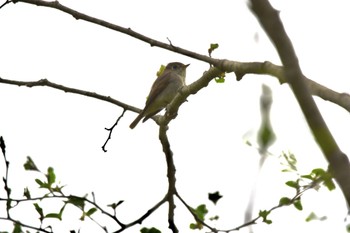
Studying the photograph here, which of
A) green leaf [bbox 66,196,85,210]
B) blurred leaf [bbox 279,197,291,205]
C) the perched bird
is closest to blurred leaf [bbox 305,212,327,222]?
blurred leaf [bbox 279,197,291,205]

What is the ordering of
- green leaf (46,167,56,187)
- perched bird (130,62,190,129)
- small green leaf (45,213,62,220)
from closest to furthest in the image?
small green leaf (45,213,62,220)
green leaf (46,167,56,187)
perched bird (130,62,190,129)

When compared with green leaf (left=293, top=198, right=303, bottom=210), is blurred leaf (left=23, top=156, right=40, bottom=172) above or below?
above

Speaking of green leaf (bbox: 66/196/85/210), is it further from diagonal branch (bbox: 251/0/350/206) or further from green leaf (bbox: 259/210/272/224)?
diagonal branch (bbox: 251/0/350/206)

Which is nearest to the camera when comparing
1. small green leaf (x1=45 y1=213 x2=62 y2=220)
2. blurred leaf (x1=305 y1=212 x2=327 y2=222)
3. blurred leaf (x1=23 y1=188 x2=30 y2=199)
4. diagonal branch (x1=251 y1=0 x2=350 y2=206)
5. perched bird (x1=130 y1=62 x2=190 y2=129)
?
diagonal branch (x1=251 y1=0 x2=350 y2=206)

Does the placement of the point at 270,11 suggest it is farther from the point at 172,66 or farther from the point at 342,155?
the point at 172,66

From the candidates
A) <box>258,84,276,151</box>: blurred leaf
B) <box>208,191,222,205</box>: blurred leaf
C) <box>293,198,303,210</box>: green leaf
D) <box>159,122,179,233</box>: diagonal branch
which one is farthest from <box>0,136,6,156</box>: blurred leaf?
<box>258,84,276,151</box>: blurred leaf

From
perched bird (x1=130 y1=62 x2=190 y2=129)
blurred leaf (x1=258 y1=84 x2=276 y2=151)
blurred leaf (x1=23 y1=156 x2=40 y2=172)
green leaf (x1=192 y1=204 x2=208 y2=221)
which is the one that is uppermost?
perched bird (x1=130 y1=62 x2=190 y2=129)

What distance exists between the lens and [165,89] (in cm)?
1205

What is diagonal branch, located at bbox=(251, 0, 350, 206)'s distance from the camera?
3.34 ft

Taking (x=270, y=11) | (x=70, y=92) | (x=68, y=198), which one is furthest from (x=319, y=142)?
(x=70, y=92)

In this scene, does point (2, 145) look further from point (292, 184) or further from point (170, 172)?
point (292, 184)

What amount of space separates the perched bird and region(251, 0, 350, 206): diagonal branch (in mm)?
8736

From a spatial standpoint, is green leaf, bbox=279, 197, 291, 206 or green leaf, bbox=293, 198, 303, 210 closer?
green leaf, bbox=279, 197, 291, 206

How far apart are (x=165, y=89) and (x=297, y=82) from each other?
11025 millimetres
